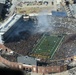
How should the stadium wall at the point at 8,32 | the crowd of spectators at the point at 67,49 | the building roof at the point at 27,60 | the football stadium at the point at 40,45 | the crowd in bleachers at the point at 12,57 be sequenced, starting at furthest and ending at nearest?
the stadium wall at the point at 8,32, the crowd of spectators at the point at 67,49, the crowd in bleachers at the point at 12,57, the football stadium at the point at 40,45, the building roof at the point at 27,60

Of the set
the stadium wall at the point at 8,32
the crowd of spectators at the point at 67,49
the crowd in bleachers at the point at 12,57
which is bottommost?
the crowd in bleachers at the point at 12,57

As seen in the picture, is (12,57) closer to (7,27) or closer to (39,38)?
(39,38)

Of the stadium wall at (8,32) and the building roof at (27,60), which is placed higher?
the stadium wall at (8,32)

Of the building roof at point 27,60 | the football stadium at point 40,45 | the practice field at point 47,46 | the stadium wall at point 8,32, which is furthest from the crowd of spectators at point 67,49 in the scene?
the stadium wall at point 8,32

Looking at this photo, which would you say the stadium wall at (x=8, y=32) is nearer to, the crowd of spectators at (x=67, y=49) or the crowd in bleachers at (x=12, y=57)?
the crowd in bleachers at (x=12, y=57)

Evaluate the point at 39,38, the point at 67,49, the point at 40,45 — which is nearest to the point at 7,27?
the point at 39,38

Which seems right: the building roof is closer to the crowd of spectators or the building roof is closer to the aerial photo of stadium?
the aerial photo of stadium

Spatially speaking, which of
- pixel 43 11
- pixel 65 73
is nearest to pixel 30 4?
pixel 43 11

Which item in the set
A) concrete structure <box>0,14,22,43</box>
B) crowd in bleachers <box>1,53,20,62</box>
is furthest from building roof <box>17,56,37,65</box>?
concrete structure <box>0,14,22,43</box>
